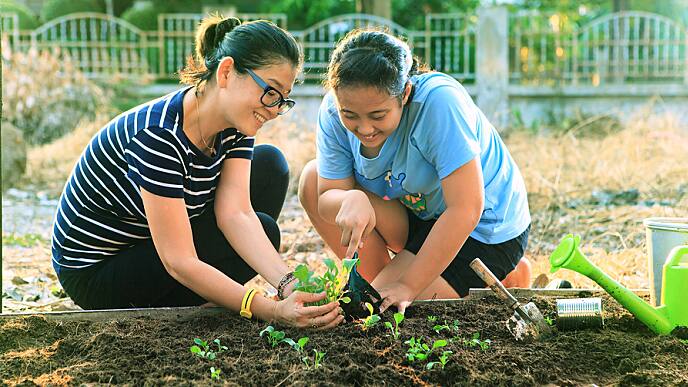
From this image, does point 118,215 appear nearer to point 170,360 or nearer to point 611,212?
point 170,360

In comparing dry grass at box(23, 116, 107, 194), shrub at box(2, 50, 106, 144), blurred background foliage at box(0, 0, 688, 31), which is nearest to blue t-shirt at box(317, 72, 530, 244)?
dry grass at box(23, 116, 107, 194)

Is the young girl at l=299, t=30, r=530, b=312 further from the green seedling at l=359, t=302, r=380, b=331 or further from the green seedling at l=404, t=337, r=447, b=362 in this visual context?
the green seedling at l=404, t=337, r=447, b=362

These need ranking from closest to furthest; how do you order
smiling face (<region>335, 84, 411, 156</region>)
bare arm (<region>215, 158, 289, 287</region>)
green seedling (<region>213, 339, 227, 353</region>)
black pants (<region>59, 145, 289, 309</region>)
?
green seedling (<region>213, 339, 227, 353</region>)
smiling face (<region>335, 84, 411, 156</region>)
bare arm (<region>215, 158, 289, 287</region>)
black pants (<region>59, 145, 289, 309</region>)

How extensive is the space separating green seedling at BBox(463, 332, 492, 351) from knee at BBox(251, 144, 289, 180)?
1.23 meters

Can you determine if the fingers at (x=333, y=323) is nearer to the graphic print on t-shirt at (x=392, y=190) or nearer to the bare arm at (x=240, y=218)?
the bare arm at (x=240, y=218)

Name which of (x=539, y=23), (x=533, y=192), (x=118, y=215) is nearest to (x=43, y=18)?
(x=539, y=23)

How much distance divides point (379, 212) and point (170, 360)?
115 cm

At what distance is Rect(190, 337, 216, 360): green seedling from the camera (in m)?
2.13

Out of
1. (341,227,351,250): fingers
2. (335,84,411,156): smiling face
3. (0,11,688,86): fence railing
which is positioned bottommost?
(341,227,351,250): fingers

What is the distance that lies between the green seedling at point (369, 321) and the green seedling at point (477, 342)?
10.5 inches

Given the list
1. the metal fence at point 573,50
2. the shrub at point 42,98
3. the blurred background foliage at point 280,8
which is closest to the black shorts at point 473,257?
the shrub at point 42,98

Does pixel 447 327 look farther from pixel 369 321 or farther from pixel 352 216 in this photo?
pixel 352 216

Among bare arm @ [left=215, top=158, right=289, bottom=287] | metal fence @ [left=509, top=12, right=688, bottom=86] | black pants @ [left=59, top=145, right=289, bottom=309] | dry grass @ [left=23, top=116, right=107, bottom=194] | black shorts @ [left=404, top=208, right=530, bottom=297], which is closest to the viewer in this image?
bare arm @ [left=215, top=158, right=289, bottom=287]

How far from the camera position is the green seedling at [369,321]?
7.57 feet
